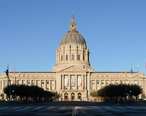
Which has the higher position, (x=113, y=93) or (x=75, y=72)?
(x=75, y=72)

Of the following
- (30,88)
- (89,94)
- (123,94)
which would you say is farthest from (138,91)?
A: (89,94)

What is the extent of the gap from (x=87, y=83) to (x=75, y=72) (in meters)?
10.4

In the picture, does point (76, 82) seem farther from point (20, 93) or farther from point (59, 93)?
point (20, 93)

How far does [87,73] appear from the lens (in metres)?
200

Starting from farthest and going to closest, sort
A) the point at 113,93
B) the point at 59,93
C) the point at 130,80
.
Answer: the point at 130,80, the point at 59,93, the point at 113,93

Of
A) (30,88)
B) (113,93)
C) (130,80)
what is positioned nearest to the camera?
(113,93)

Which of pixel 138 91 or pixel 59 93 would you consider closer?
pixel 138 91

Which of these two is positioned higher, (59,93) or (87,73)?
(87,73)

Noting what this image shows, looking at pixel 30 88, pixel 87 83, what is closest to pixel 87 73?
pixel 87 83

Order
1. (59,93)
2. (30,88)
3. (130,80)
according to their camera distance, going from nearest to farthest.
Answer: (30,88)
(59,93)
(130,80)

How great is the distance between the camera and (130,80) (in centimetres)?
19988

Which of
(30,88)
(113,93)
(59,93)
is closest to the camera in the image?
(113,93)

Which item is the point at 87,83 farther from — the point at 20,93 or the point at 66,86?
the point at 20,93

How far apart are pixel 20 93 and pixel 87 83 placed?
89420mm
